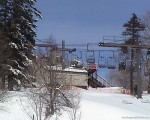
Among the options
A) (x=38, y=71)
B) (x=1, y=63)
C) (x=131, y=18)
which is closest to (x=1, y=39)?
(x=1, y=63)

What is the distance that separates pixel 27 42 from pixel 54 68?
25.9ft

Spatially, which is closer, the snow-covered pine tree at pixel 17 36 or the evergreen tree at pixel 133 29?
the snow-covered pine tree at pixel 17 36

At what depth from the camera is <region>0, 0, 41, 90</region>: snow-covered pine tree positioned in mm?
36719

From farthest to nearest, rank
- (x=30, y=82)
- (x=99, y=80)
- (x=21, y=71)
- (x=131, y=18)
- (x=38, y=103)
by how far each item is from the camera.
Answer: (x=99, y=80)
(x=131, y=18)
(x=21, y=71)
(x=30, y=82)
(x=38, y=103)

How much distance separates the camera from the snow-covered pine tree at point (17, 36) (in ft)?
120

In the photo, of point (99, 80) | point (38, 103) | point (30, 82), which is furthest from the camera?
point (99, 80)

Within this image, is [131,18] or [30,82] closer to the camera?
[30,82]

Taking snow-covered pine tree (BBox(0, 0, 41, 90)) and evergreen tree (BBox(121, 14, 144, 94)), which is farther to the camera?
evergreen tree (BBox(121, 14, 144, 94))

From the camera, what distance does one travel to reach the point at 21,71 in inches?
1485

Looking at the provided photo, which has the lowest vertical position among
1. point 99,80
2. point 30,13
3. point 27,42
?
point 99,80

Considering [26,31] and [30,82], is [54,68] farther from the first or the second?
[26,31]

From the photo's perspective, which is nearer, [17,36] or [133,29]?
[17,36]

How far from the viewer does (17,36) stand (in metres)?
37.5

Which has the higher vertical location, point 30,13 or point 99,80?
point 30,13
